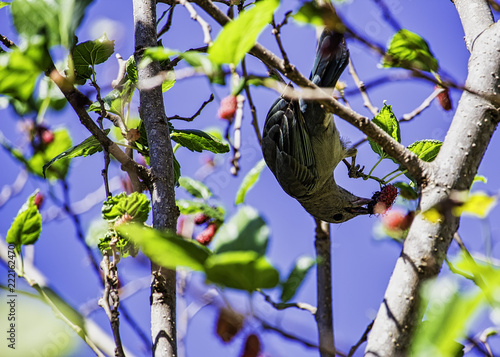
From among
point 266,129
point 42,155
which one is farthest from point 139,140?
point 266,129

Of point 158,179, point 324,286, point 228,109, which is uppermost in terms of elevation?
point 228,109

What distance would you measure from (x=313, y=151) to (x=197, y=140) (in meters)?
1.93

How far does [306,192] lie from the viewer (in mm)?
3861

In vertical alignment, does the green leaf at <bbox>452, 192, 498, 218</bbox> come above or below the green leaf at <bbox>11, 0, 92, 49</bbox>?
below

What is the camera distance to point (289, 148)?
140 inches

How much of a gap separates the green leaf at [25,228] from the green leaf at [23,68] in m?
0.87

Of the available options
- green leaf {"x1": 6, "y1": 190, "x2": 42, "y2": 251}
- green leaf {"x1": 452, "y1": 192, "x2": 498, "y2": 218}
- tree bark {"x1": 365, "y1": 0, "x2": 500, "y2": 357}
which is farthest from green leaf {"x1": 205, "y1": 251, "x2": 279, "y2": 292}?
green leaf {"x1": 6, "y1": 190, "x2": 42, "y2": 251}

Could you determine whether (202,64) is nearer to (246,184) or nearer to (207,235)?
(207,235)

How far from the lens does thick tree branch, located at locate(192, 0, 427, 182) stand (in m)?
1.06

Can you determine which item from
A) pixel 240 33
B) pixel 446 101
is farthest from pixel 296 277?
pixel 446 101

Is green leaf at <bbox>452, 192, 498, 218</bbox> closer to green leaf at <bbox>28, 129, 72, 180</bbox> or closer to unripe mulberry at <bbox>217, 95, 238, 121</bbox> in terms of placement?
green leaf at <bbox>28, 129, 72, 180</bbox>

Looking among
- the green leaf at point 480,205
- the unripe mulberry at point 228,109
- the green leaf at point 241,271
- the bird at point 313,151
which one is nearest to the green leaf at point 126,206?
the green leaf at point 241,271

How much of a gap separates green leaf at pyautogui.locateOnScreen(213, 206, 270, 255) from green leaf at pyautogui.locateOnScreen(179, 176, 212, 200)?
181 centimetres

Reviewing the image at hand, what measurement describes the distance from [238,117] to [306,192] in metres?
1.54
